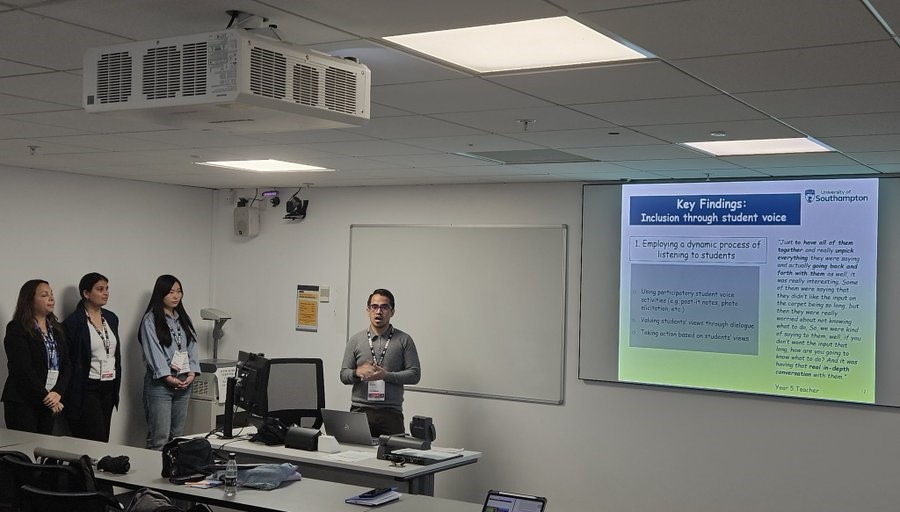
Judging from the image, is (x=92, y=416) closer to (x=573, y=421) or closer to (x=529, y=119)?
(x=573, y=421)

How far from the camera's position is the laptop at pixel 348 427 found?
596cm

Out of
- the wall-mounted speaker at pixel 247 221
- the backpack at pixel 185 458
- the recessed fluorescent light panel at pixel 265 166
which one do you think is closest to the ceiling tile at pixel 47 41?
the backpack at pixel 185 458

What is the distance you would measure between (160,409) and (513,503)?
15.9 feet

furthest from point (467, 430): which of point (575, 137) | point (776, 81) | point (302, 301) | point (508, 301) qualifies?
point (776, 81)

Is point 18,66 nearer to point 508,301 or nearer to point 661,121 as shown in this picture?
point 661,121

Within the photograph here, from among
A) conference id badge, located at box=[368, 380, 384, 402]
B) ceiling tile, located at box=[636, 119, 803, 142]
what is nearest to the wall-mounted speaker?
conference id badge, located at box=[368, 380, 384, 402]

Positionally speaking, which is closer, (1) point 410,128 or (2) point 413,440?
(1) point 410,128

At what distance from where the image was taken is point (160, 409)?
26.7ft

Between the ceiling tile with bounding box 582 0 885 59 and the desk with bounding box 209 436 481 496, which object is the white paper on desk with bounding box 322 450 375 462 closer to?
the desk with bounding box 209 436 481 496

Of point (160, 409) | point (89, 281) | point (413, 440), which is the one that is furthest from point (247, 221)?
point (413, 440)

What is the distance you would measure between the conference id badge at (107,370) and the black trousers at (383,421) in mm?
2433

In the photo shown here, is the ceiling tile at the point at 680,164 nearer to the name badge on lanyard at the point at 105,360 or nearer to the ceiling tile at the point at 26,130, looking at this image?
the ceiling tile at the point at 26,130

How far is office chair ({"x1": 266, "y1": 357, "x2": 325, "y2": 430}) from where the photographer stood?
20.8 feet

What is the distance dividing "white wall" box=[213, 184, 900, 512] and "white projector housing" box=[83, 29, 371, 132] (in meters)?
4.66
